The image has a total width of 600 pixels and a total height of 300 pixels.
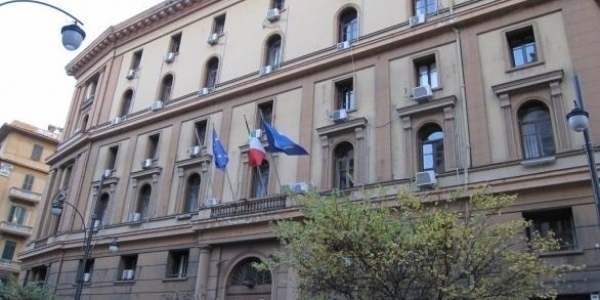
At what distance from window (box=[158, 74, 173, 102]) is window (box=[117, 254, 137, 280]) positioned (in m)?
8.78

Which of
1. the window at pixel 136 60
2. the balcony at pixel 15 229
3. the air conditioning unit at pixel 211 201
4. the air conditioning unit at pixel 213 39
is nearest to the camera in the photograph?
the air conditioning unit at pixel 211 201

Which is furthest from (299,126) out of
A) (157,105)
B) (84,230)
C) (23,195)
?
(23,195)

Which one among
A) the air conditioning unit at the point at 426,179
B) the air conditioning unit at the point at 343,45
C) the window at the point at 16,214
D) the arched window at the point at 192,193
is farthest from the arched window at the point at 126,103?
the window at the point at 16,214

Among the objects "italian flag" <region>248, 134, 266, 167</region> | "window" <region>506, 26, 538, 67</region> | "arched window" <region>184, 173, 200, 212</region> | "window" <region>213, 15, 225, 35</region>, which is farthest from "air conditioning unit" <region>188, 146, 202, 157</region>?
"window" <region>506, 26, 538, 67</region>

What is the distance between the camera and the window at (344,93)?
21.6 meters

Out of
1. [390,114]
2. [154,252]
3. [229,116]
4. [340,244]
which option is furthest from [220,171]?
[340,244]

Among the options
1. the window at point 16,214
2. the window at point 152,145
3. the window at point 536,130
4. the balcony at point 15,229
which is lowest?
the window at point 536,130

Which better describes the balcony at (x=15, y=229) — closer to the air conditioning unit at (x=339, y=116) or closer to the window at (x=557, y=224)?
the air conditioning unit at (x=339, y=116)

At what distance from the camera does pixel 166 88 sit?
29547 millimetres

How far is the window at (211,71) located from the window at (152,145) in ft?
12.9

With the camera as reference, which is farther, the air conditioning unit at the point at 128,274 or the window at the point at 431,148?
the air conditioning unit at the point at 128,274

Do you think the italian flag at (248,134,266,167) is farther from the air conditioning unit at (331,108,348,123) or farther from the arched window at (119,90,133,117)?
the arched window at (119,90,133,117)

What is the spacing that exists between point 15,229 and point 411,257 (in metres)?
42.9

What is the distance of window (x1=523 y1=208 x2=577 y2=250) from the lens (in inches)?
583
